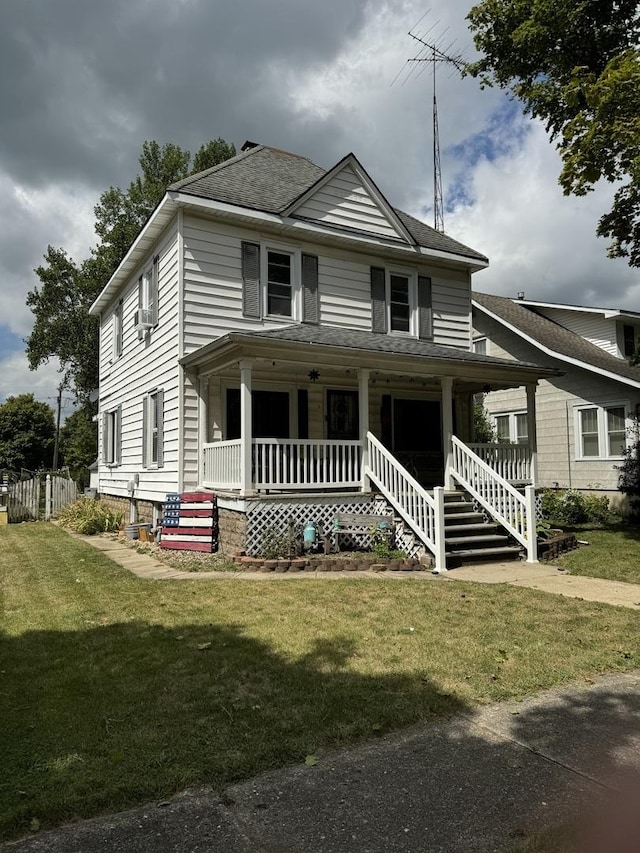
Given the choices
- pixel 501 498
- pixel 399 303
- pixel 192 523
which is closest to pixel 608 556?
pixel 501 498

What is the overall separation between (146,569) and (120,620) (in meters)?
3.45

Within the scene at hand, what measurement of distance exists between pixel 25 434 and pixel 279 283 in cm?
4744

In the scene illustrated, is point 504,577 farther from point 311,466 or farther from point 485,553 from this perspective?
point 311,466

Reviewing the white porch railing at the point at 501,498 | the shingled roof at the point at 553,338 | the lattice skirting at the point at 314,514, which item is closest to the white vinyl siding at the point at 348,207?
the white porch railing at the point at 501,498

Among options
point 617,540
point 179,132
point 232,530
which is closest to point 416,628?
point 232,530

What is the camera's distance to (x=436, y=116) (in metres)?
17.3

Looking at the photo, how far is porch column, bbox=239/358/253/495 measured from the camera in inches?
390

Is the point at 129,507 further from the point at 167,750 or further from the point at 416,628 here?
the point at 167,750

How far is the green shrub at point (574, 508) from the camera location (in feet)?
53.1

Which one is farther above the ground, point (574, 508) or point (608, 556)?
point (574, 508)

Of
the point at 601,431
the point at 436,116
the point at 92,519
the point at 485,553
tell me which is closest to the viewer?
the point at 485,553

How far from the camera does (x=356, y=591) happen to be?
25.3 ft


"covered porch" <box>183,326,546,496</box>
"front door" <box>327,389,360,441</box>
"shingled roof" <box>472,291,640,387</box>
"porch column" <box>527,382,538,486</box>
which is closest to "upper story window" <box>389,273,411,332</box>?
"covered porch" <box>183,326,546,496</box>

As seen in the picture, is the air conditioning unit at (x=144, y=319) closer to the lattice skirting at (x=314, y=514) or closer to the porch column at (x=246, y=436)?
the porch column at (x=246, y=436)
